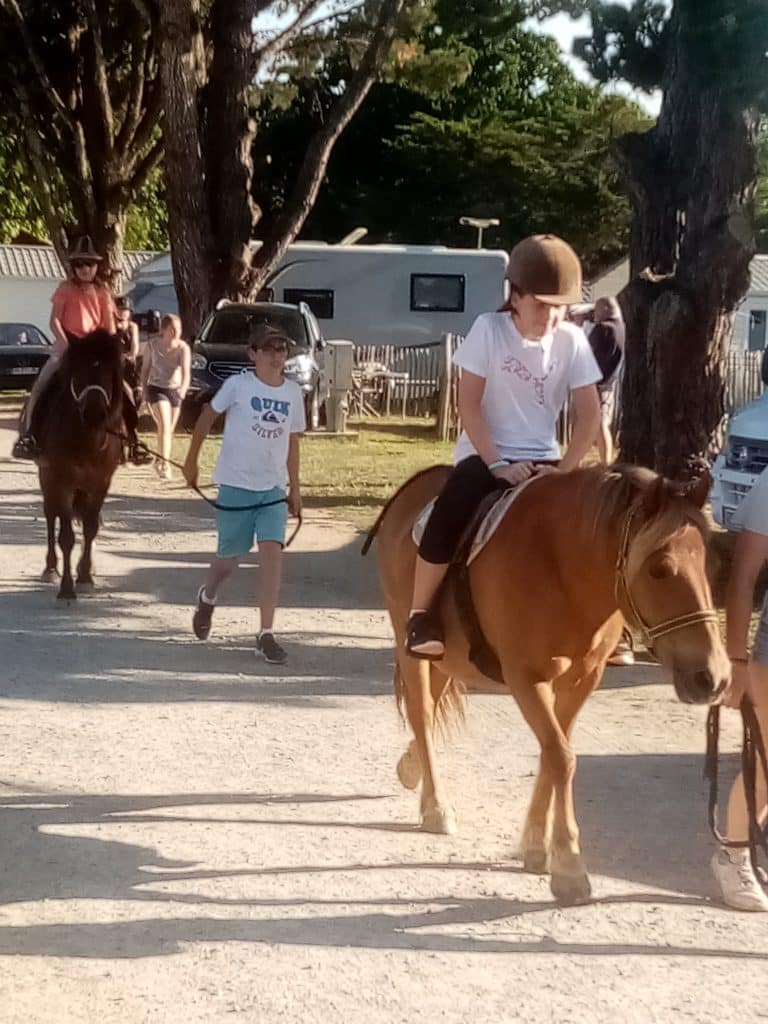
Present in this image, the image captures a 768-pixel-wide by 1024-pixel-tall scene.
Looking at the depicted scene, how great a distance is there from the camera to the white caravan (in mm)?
35844

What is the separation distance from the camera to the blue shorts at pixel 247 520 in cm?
978

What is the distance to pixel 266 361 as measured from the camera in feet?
31.8

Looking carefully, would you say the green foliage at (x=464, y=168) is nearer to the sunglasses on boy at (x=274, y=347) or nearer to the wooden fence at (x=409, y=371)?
the wooden fence at (x=409, y=371)

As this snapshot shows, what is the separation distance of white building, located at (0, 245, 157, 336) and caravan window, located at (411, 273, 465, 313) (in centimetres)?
2408

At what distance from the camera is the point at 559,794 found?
5.66 meters

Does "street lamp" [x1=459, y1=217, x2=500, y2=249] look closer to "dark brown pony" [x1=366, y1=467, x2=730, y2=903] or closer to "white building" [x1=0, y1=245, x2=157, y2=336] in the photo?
"white building" [x1=0, y1=245, x2=157, y2=336]

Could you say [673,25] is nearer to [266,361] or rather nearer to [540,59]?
[266,361]

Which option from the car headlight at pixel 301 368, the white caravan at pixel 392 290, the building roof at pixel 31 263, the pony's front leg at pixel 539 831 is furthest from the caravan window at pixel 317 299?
the pony's front leg at pixel 539 831

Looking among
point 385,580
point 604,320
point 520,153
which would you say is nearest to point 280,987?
point 385,580

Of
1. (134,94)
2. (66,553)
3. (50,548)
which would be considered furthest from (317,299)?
(66,553)

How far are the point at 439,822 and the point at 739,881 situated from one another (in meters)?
1.31

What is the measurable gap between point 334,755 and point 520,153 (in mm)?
50355

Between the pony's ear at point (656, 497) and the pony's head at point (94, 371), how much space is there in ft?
24.2

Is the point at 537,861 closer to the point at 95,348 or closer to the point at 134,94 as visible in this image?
the point at 95,348
